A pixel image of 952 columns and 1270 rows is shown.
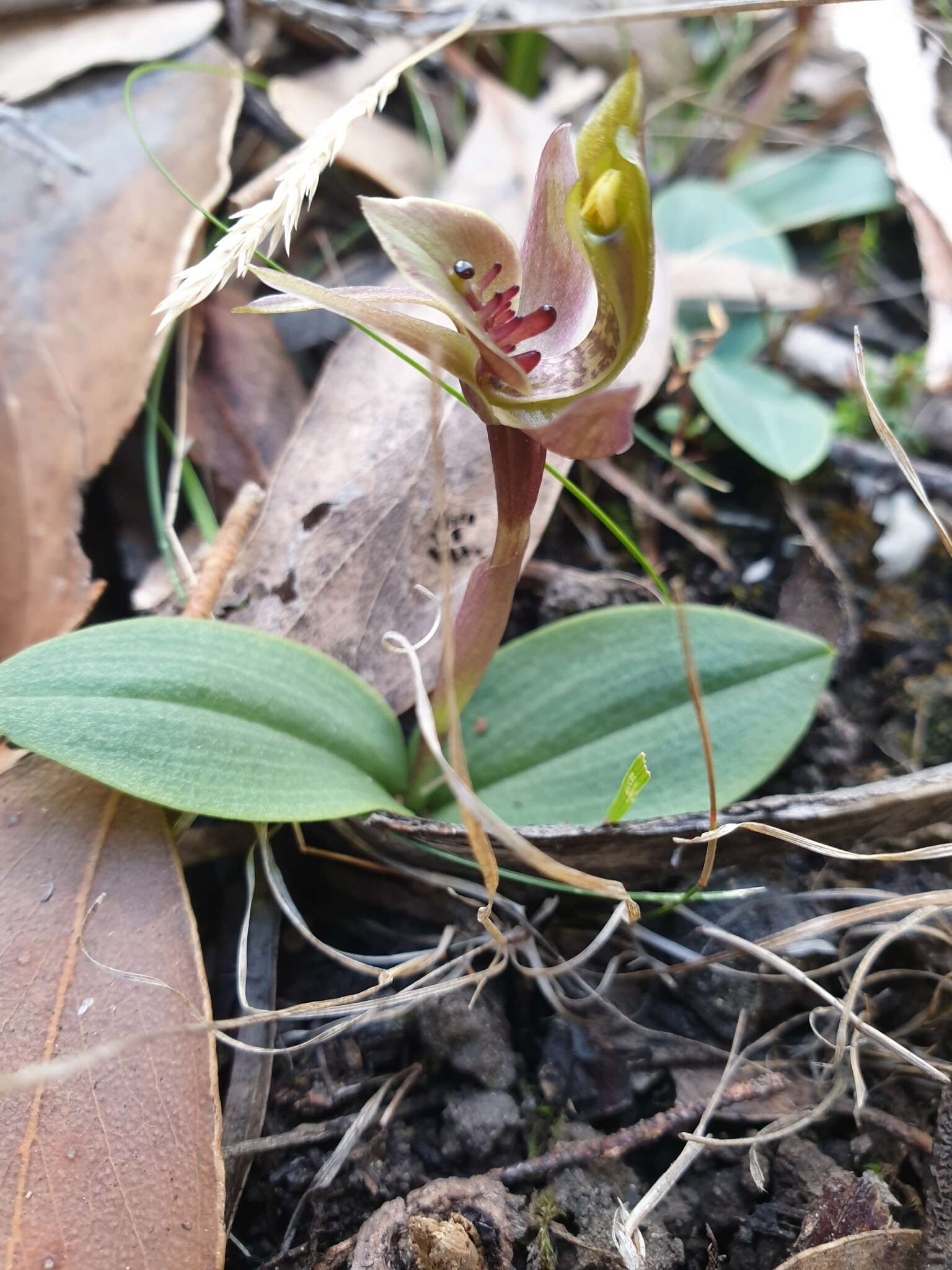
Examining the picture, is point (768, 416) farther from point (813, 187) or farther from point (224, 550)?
point (224, 550)

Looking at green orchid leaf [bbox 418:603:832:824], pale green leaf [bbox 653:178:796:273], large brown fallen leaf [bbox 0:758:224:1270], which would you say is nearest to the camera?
large brown fallen leaf [bbox 0:758:224:1270]

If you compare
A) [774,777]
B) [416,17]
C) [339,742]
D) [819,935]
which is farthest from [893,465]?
[416,17]

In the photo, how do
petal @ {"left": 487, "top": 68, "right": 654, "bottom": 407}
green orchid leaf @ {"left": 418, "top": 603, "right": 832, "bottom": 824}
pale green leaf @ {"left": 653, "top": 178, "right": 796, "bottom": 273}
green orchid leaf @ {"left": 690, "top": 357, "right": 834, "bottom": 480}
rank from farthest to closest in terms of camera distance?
1. pale green leaf @ {"left": 653, "top": 178, "right": 796, "bottom": 273}
2. green orchid leaf @ {"left": 690, "top": 357, "right": 834, "bottom": 480}
3. green orchid leaf @ {"left": 418, "top": 603, "right": 832, "bottom": 824}
4. petal @ {"left": 487, "top": 68, "right": 654, "bottom": 407}

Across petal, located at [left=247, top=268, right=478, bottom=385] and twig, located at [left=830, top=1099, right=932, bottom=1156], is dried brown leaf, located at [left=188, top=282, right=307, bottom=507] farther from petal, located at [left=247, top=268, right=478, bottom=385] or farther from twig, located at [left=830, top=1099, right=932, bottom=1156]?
twig, located at [left=830, top=1099, right=932, bottom=1156]

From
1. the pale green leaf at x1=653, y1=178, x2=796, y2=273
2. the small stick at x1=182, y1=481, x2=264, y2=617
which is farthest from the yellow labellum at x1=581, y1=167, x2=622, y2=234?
the pale green leaf at x1=653, y1=178, x2=796, y2=273

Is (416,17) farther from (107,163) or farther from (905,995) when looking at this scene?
(905,995)

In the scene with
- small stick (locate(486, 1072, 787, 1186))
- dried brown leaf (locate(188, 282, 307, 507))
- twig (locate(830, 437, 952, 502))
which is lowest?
small stick (locate(486, 1072, 787, 1186))
